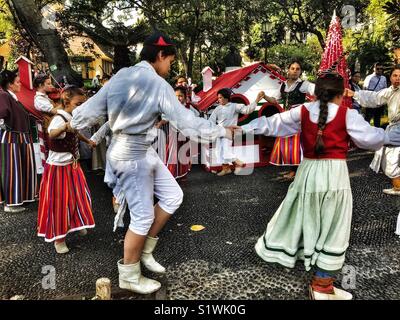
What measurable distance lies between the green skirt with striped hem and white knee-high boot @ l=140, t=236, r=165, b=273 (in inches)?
40.8

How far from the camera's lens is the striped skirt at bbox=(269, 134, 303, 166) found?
6.08m

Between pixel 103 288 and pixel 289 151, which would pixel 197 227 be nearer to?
pixel 103 288

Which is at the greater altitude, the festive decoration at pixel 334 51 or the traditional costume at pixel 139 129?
the festive decoration at pixel 334 51

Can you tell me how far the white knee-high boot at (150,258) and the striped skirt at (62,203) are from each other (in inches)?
36.4

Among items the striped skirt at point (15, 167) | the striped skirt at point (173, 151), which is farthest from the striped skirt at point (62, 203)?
the striped skirt at point (173, 151)

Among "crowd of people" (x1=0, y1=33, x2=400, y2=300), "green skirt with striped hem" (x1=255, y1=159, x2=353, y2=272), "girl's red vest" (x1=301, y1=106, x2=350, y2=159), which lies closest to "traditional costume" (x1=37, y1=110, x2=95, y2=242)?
"crowd of people" (x1=0, y1=33, x2=400, y2=300)

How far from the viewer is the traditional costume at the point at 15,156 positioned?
4.83 m

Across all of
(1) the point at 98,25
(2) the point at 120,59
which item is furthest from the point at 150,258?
(1) the point at 98,25

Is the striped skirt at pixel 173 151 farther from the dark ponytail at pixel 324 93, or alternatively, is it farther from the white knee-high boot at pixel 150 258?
the dark ponytail at pixel 324 93

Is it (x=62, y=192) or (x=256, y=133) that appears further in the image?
(x=62, y=192)

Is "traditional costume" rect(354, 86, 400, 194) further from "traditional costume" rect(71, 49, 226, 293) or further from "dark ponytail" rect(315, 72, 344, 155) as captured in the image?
"traditional costume" rect(71, 49, 226, 293)

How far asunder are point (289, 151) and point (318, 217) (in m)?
3.46

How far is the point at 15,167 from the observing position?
16.1ft

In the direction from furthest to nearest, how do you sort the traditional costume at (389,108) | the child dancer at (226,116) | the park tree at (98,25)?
the park tree at (98,25) < the child dancer at (226,116) < the traditional costume at (389,108)
